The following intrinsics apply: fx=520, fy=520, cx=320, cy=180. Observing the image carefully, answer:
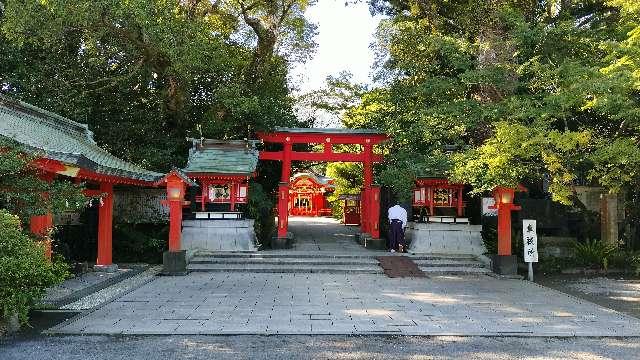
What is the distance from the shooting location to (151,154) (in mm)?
17812

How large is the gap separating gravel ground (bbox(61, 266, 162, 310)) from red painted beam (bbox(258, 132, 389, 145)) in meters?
6.71

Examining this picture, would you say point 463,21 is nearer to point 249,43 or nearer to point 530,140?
point 530,140

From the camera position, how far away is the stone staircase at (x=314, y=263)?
14.3 m

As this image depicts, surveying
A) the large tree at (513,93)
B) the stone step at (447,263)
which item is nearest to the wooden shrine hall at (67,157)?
the large tree at (513,93)

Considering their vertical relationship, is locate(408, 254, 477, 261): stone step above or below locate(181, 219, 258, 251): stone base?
below

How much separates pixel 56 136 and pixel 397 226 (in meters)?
10.3

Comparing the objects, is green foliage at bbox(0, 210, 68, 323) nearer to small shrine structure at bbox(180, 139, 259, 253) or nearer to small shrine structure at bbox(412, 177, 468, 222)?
small shrine structure at bbox(180, 139, 259, 253)

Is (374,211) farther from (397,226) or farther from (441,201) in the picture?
(441,201)

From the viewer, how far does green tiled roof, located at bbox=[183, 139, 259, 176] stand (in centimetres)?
1672

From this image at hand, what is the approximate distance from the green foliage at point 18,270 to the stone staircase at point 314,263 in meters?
7.03

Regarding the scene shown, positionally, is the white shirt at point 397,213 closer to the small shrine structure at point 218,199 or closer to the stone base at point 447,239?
the stone base at point 447,239

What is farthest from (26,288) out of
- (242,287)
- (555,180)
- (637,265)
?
(637,265)

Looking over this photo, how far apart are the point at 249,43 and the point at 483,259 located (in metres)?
13.4

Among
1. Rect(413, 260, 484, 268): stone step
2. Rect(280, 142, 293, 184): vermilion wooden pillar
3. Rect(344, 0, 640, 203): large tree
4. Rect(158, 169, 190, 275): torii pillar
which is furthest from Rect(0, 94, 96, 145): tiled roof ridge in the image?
Rect(413, 260, 484, 268): stone step
